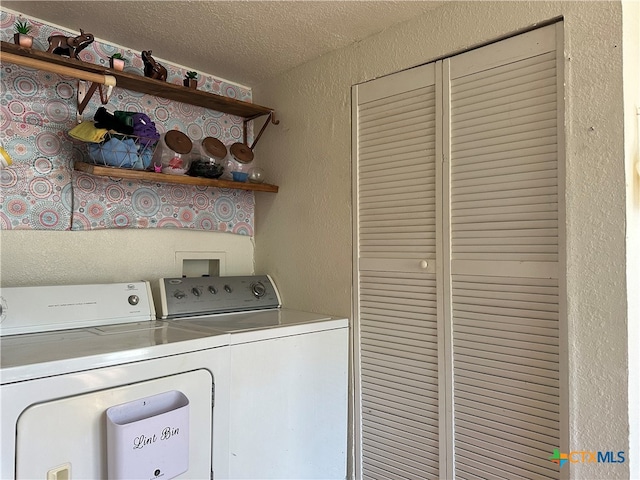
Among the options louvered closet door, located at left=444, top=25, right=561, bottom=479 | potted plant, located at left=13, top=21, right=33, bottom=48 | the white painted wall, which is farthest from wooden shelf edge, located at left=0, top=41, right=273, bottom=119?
louvered closet door, located at left=444, top=25, right=561, bottom=479

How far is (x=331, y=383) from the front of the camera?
1.87 metres

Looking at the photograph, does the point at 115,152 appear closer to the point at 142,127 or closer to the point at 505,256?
the point at 142,127

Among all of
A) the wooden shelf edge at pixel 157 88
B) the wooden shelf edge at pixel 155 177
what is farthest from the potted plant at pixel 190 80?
the wooden shelf edge at pixel 155 177

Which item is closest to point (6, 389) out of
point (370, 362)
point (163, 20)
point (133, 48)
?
point (370, 362)

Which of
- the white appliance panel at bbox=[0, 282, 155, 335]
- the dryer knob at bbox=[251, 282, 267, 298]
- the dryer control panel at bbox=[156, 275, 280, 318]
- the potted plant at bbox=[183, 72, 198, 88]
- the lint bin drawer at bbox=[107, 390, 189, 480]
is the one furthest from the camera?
the dryer knob at bbox=[251, 282, 267, 298]

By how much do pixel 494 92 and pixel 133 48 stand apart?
1501mm

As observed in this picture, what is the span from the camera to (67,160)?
181 cm

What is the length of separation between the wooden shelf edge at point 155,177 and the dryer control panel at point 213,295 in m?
0.42

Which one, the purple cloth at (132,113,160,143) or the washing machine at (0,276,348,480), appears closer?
the washing machine at (0,276,348,480)

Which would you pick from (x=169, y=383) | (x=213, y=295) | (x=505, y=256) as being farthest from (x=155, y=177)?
(x=505, y=256)

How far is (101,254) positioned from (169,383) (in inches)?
31.7

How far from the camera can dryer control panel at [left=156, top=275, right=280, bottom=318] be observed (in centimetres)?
189

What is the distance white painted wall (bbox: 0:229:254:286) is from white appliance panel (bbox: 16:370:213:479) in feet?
2.47

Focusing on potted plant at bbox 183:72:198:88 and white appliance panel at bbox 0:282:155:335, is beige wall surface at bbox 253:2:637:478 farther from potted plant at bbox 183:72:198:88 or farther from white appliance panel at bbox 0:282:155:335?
white appliance panel at bbox 0:282:155:335
